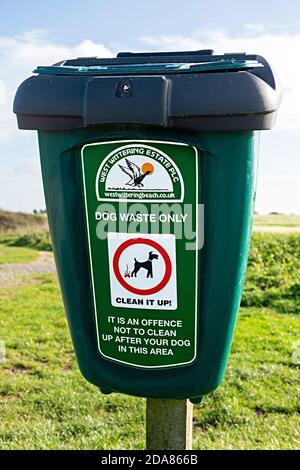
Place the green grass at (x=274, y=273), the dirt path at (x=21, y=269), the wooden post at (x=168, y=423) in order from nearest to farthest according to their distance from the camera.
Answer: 1. the wooden post at (x=168, y=423)
2. the green grass at (x=274, y=273)
3. the dirt path at (x=21, y=269)

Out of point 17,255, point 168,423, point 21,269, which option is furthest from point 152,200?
point 17,255

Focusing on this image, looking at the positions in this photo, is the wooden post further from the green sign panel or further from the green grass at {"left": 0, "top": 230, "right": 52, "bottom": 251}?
the green grass at {"left": 0, "top": 230, "right": 52, "bottom": 251}

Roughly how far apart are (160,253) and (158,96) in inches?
18.6

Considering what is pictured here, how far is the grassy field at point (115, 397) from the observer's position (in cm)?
301

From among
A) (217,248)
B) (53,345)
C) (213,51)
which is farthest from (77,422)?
(213,51)

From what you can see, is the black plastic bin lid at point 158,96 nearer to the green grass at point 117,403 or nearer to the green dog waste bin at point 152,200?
the green dog waste bin at point 152,200

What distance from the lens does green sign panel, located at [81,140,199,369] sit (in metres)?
1.81

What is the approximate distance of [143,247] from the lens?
1.89m

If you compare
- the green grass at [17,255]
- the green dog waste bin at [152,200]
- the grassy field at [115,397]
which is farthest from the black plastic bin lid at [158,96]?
the green grass at [17,255]

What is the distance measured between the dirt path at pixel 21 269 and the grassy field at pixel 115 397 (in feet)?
4.46

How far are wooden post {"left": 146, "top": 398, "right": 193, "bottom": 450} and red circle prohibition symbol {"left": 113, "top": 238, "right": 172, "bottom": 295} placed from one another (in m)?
A: 0.46

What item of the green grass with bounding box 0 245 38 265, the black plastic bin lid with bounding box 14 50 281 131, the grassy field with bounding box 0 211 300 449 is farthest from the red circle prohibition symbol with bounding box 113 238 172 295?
the green grass with bounding box 0 245 38 265
